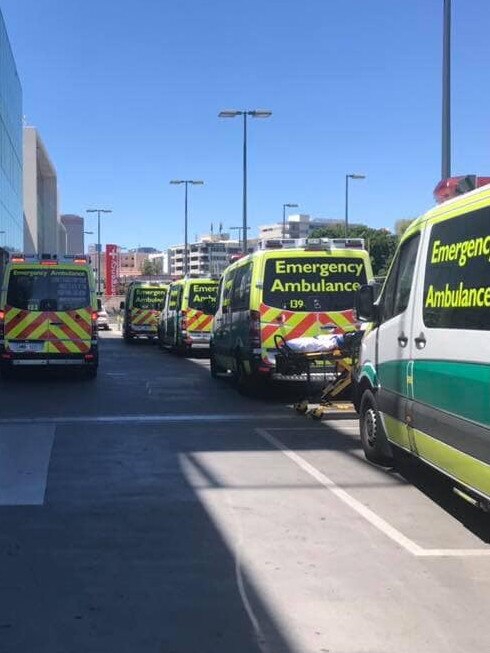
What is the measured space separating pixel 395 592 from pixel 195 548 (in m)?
1.40

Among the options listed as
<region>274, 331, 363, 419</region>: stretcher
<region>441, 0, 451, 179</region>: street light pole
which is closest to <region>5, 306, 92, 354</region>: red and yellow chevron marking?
<region>274, 331, 363, 419</region>: stretcher

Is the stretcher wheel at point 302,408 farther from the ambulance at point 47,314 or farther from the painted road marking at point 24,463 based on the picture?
the ambulance at point 47,314

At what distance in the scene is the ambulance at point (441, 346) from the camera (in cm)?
491

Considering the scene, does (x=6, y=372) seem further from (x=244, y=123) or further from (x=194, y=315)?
(x=244, y=123)

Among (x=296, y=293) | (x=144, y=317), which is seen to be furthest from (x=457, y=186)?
(x=144, y=317)

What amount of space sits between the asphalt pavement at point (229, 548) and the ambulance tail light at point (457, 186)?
101 inches

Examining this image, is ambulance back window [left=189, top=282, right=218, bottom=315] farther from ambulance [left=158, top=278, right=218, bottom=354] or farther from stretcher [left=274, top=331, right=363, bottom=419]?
stretcher [left=274, top=331, right=363, bottom=419]

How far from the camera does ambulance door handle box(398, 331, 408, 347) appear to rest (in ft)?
20.6

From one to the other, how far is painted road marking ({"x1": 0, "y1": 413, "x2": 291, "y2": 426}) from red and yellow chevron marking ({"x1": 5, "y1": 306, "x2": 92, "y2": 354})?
4619 millimetres

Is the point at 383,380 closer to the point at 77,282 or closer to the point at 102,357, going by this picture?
the point at 77,282

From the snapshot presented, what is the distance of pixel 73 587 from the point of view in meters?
4.38

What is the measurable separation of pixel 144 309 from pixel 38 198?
177 feet

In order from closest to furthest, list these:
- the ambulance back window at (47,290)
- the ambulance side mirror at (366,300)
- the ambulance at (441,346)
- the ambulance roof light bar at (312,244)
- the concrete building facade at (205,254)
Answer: the ambulance at (441,346) → the ambulance side mirror at (366,300) → the ambulance roof light bar at (312,244) → the ambulance back window at (47,290) → the concrete building facade at (205,254)

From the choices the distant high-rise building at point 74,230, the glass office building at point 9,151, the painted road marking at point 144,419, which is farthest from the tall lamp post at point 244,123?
the distant high-rise building at point 74,230
